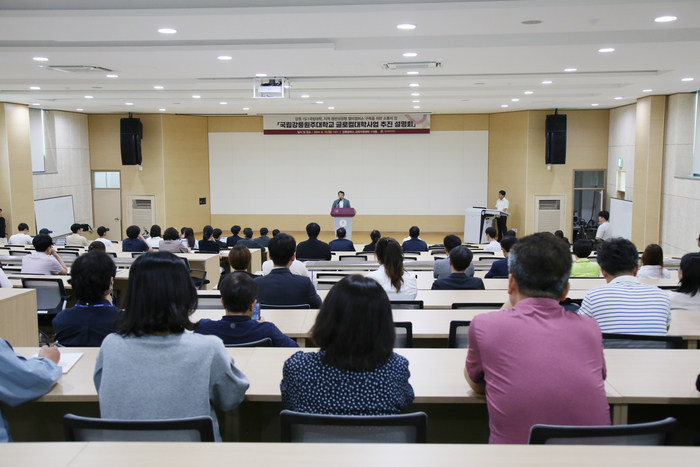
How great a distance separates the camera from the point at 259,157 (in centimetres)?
1594

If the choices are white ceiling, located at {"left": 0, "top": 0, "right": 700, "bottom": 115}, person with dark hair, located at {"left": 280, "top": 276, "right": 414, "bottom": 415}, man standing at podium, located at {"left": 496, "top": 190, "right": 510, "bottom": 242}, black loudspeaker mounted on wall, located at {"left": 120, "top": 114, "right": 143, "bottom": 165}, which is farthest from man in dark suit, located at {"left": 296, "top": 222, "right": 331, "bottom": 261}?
black loudspeaker mounted on wall, located at {"left": 120, "top": 114, "right": 143, "bottom": 165}

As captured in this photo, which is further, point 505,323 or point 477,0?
point 477,0

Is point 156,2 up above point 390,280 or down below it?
above

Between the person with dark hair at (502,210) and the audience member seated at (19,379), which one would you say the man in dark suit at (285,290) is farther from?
the person with dark hair at (502,210)

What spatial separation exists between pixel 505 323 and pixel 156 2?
14.4ft

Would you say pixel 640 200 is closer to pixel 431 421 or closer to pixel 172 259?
pixel 431 421

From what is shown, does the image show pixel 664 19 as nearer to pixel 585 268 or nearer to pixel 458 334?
pixel 585 268

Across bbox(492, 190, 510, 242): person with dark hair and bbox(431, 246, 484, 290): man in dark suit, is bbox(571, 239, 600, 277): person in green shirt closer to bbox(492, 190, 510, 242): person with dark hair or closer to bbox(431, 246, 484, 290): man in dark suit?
bbox(431, 246, 484, 290): man in dark suit

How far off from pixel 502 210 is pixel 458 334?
11.7 m

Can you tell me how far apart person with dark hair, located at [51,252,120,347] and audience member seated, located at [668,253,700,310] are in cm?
351

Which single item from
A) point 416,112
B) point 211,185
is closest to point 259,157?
point 211,185

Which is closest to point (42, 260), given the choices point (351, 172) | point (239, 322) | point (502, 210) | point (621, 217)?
point (239, 322)

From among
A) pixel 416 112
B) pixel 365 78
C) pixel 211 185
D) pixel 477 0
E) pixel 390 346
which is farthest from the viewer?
pixel 211 185

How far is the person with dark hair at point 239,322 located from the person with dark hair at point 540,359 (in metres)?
1.17
